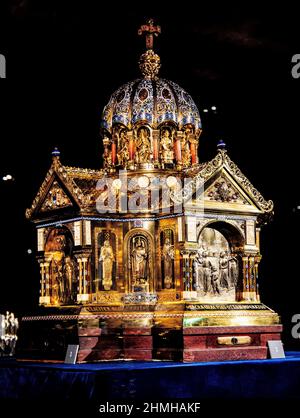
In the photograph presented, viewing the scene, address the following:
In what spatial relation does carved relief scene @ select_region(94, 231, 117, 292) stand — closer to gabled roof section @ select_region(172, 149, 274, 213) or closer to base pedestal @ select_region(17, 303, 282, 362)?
base pedestal @ select_region(17, 303, 282, 362)

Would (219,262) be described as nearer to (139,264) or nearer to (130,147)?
(139,264)

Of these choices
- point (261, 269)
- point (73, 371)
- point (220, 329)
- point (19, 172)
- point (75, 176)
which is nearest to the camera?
point (73, 371)

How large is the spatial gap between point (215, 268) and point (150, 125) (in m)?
2.67

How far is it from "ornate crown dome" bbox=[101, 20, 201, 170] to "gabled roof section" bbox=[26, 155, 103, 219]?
0.68 m

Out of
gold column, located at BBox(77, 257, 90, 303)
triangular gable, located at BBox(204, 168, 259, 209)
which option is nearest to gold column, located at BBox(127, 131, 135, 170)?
triangular gable, located at BBox(204, 168, 259, 209)

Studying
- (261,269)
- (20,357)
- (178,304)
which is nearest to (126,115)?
(178,304)

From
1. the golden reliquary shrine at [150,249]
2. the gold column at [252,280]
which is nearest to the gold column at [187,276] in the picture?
the golden reliquary shrine at [150,249]

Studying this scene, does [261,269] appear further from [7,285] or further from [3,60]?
[3,60]

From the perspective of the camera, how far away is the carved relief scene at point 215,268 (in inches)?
590

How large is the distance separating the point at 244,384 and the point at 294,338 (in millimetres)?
7052

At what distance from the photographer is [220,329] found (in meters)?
14.4

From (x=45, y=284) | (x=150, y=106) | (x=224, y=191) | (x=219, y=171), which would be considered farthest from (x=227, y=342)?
(x=150, y=106)

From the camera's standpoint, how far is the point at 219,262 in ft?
50.2

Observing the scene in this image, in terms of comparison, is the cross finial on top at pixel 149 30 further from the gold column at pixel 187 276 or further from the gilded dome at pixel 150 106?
the gold column at pixel 187 276
